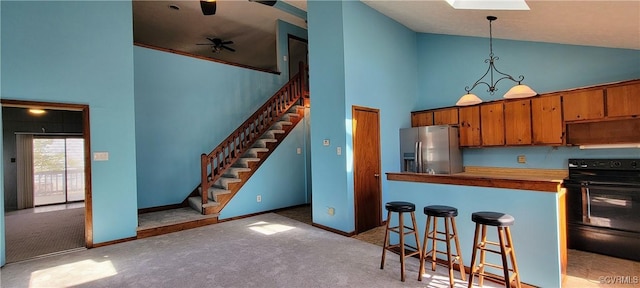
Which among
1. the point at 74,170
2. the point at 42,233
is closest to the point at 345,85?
the point at 42,233

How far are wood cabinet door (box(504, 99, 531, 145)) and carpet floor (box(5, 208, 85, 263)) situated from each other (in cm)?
637

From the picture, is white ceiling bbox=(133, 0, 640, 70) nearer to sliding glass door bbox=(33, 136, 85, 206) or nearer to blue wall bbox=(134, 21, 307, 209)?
blue wall bbox=(134, 21, 307, 209)

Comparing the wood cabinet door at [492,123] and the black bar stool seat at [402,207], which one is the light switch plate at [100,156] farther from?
the wood cabinet door at [492,123]

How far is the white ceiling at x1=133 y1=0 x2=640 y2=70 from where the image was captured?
2846 mm

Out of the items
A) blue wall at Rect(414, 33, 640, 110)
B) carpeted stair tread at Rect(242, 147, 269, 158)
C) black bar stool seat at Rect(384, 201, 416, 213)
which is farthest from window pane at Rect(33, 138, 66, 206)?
blue wall at Rect(414, 33, 640, 110)

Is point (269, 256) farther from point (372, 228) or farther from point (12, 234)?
point (12, 234)

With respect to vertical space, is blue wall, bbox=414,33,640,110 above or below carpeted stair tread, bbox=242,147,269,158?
above

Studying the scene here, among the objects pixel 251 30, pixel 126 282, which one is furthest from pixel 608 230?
pixel 251 30

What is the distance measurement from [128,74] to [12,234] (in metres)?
3.27

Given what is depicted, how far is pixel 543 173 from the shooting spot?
4203 millimetres

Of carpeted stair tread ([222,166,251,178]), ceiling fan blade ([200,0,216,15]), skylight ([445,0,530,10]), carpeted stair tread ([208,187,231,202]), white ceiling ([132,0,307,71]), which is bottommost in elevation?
carpeted stair tread ([208,187,231,202])

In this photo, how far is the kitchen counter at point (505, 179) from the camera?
2.45 metres

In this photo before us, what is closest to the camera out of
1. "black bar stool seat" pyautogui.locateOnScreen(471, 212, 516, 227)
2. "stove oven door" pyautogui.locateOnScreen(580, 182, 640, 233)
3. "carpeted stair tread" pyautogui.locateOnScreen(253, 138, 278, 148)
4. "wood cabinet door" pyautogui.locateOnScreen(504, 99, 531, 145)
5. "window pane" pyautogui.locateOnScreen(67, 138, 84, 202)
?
"black bar stool seat" pyautogui.locateOnScreen(471, 212, 516, 227)

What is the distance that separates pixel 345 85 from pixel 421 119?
1934 mm
